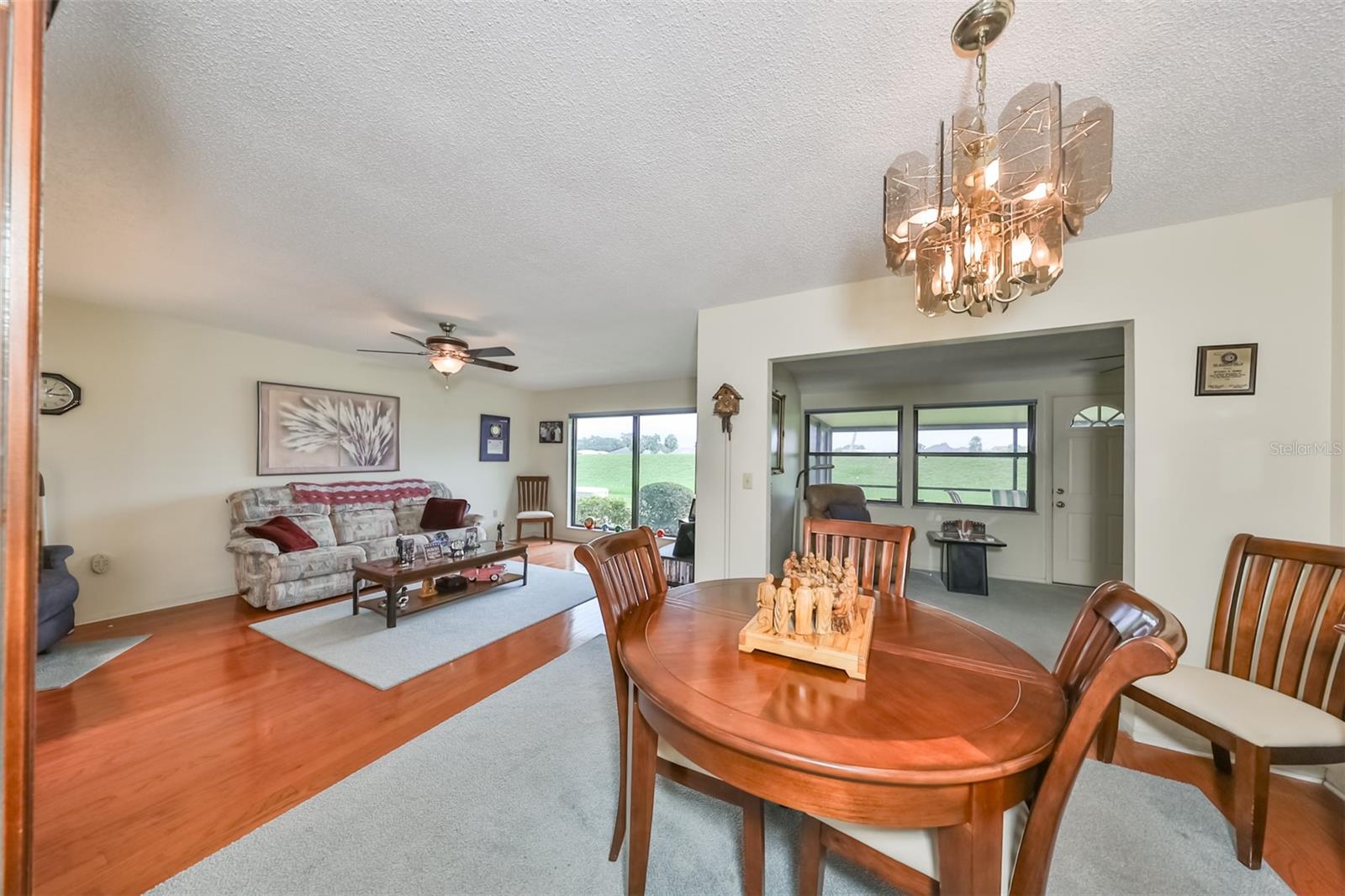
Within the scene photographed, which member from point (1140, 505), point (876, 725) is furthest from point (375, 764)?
point (1140, 505)

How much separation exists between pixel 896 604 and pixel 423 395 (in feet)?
19.1

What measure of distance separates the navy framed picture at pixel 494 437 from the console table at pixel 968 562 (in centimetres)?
586

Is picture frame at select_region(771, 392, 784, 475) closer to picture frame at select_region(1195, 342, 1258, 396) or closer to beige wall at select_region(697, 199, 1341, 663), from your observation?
beige wall at select_region(697, 199, 1341, 663)

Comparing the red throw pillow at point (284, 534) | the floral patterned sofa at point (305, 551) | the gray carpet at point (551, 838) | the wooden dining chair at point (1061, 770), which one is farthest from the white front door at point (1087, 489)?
the red throw pillow at point (284, 534)

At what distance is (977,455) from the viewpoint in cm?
502

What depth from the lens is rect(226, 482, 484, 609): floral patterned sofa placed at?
3586 millimetres

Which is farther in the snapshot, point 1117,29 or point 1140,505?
point 1140,505

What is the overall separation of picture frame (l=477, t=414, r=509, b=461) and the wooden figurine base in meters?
6.05

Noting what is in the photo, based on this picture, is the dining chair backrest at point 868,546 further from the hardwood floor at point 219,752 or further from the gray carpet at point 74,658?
the gray carpet at point 74,658

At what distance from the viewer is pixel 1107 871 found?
1421 millimetres

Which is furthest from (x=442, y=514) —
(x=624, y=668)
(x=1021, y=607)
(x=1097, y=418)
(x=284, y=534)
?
(x=1097, y=418)

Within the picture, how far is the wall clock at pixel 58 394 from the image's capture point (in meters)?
3.16

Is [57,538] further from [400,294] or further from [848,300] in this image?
[848,300]
